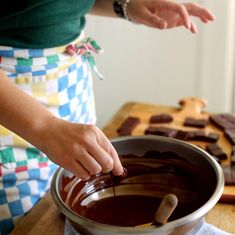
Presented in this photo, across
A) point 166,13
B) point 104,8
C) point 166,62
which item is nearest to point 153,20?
point 166,13

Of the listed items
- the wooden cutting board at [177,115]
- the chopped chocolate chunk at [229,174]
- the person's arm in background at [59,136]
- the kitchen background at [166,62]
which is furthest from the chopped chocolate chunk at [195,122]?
the person's arm in background at [59,136]

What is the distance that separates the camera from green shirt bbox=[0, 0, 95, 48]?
28.8 inches

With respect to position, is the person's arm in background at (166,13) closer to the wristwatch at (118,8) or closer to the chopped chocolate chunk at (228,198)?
the wristwatch at (118,8)

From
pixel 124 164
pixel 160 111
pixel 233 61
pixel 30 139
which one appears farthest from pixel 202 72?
pixel 30 139

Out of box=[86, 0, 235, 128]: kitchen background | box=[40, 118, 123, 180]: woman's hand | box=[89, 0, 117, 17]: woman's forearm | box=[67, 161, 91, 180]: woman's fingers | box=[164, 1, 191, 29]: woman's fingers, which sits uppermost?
box=[164, 1, 191, 29]: woman's fingers

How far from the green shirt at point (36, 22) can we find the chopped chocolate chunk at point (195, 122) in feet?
1.10

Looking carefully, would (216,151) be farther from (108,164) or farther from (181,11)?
(108,164)

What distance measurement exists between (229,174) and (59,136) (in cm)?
34

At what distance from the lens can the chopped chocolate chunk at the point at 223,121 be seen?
0.99m

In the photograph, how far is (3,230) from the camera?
0.82 m

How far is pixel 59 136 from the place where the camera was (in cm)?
59

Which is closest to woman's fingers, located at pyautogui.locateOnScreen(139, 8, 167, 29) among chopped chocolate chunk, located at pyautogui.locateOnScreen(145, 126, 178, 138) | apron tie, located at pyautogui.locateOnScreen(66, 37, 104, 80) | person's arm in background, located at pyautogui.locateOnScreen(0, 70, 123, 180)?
apron tie, located at pyautogui.locateOnScreen(66, 37, 104, 80)

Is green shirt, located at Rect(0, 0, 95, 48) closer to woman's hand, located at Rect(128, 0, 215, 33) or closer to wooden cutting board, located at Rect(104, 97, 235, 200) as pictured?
woman's hand, located at Rect(128, 0, 215, 33)

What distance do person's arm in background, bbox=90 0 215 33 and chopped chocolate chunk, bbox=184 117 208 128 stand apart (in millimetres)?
218
